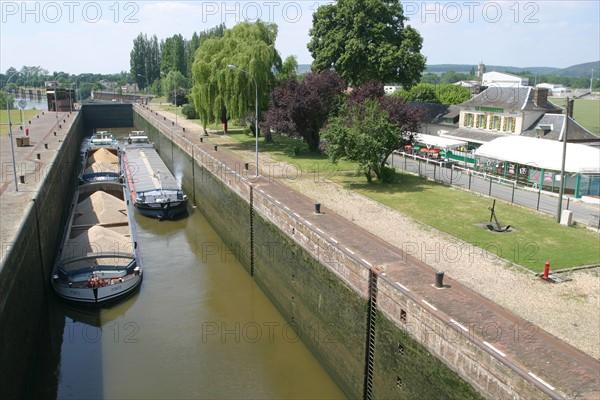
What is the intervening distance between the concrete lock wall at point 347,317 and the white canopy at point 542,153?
1661cm

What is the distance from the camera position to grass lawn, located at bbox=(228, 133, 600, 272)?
64.5 feet

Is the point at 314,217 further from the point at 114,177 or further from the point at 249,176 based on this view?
the point at 114,177

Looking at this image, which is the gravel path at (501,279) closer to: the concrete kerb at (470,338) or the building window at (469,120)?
the concrete kerb at (470,338)

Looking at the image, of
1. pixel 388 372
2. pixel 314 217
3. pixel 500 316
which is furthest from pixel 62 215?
pixel 500 316

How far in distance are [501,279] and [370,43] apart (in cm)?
3369

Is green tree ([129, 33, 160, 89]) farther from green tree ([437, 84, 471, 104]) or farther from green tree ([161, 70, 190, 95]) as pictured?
green tree ([437, 84, 471, 104])

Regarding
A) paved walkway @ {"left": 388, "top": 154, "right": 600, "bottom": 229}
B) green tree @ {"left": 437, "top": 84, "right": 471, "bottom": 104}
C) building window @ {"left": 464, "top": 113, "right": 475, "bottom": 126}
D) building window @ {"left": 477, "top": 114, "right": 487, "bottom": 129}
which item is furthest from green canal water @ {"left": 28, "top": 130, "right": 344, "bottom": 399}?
green tree @ {"left": 437, "top": 84, "right": 471, "bottom": 104}

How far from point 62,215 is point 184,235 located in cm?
814

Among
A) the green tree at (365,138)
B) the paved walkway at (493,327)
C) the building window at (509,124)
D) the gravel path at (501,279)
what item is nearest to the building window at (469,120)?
the building window at (509,124)

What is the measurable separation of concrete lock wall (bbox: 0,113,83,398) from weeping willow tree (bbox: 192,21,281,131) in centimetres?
1912

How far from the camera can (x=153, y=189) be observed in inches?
1439

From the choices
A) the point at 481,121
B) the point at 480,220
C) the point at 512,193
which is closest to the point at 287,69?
the point at 481,121

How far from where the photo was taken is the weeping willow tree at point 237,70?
4431 centimetres

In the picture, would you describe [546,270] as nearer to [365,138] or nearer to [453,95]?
[365,138]
